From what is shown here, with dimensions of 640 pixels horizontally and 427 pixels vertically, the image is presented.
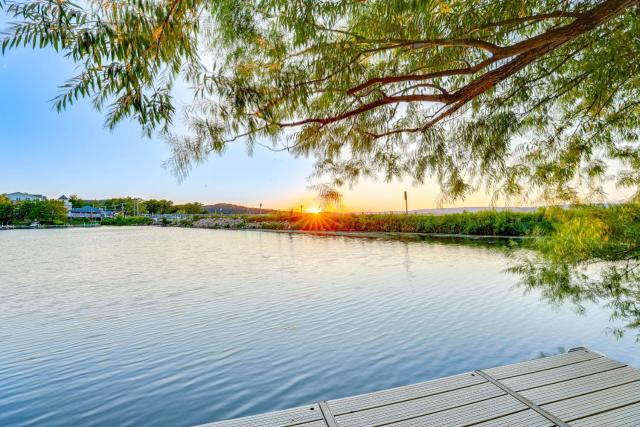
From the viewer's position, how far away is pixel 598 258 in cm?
271

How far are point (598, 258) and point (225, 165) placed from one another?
2871mm

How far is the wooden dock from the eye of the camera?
62.2 inches

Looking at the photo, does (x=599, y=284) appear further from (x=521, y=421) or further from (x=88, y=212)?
(x=88, y=212)

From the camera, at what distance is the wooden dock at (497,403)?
1581 millimetres

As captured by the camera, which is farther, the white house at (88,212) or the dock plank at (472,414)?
the white house at (88,212)

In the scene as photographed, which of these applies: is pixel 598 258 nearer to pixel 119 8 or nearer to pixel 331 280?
pixel 119 8

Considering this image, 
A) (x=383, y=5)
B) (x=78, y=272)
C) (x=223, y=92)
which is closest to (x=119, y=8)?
(x=223, y=92)

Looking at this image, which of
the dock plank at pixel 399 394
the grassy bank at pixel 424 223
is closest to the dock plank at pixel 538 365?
the dock plank at pixel 399 394

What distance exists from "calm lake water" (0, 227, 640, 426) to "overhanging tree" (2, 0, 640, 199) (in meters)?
1.42

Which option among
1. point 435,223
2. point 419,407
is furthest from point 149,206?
point 419,407

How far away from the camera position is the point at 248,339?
3236mm

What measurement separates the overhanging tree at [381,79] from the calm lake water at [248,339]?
55.7 inches

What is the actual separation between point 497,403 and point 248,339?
2178mm

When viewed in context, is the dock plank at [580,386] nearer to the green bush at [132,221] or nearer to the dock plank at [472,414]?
the dock plank at [472,414]
